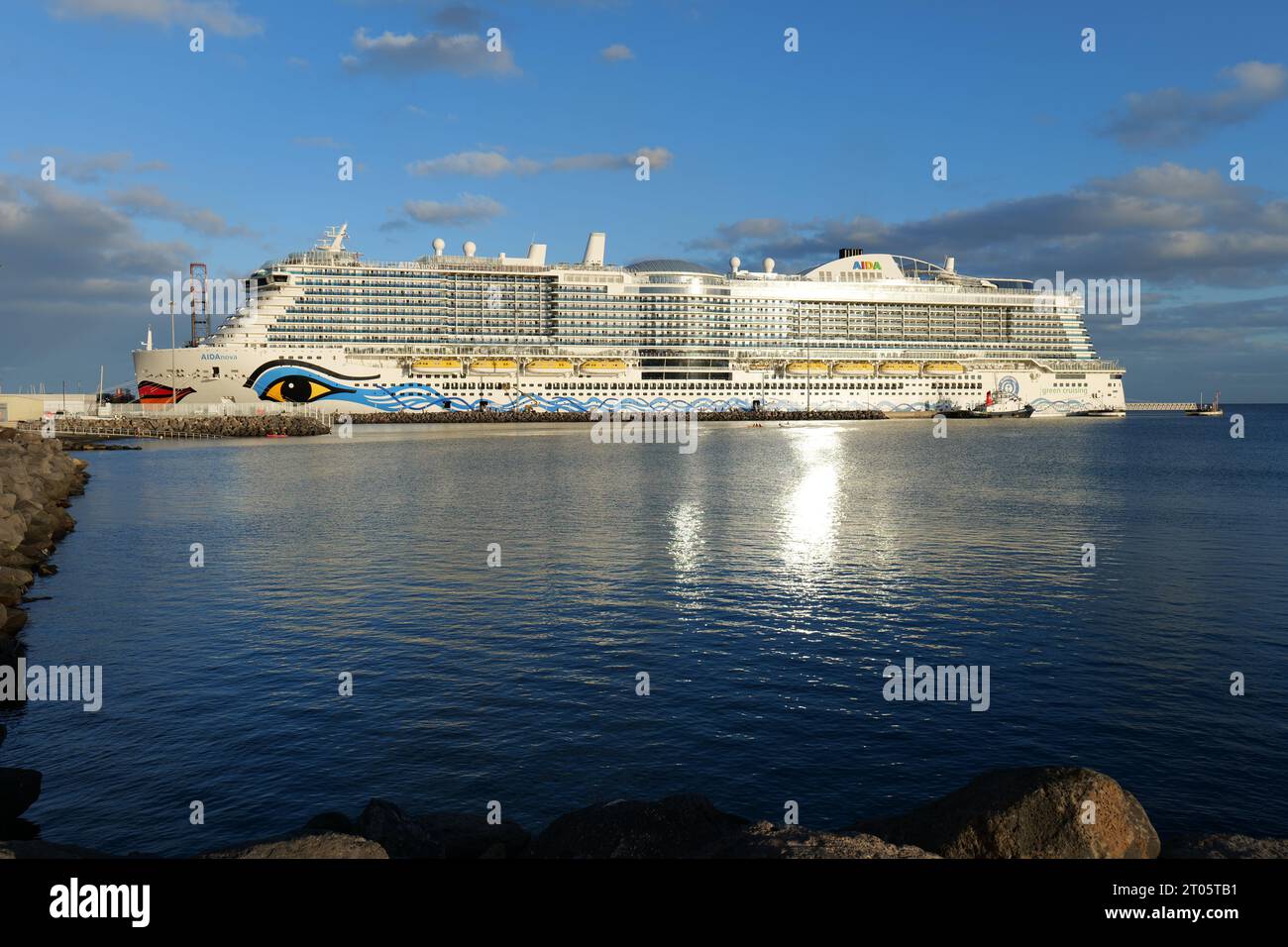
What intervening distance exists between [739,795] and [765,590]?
11884 mm

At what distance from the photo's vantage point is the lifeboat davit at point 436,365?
362 feet

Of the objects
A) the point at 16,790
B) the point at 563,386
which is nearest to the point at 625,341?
the point at 563,386

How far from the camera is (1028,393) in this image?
455 ft

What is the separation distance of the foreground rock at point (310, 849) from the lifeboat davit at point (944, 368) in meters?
134

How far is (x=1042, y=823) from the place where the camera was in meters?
8.47

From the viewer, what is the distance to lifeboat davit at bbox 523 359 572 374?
116m

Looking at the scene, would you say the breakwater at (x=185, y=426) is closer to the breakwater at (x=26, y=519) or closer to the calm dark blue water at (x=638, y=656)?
the breakwater at (x=26, y=519)

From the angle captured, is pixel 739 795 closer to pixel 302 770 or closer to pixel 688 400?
pixel 302 770

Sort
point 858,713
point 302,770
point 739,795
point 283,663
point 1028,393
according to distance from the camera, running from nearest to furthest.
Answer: point 739,795 < point 302,770 < point 858,713 < point 283,663 < point 1028,393

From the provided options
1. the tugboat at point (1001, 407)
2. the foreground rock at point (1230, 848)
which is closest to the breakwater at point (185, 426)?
the tugboat at point (1001, 407)

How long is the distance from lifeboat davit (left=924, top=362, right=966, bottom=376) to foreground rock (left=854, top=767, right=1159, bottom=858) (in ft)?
430

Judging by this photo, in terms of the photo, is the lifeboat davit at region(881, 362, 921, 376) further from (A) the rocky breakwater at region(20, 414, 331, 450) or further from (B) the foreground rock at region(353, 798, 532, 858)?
(B) the foreground rock at region(353, 798, 532, 858)

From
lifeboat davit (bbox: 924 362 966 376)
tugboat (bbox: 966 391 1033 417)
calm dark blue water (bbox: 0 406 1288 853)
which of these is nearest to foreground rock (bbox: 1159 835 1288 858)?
calm dark blue water (bbox: 0 406 1288 853)
